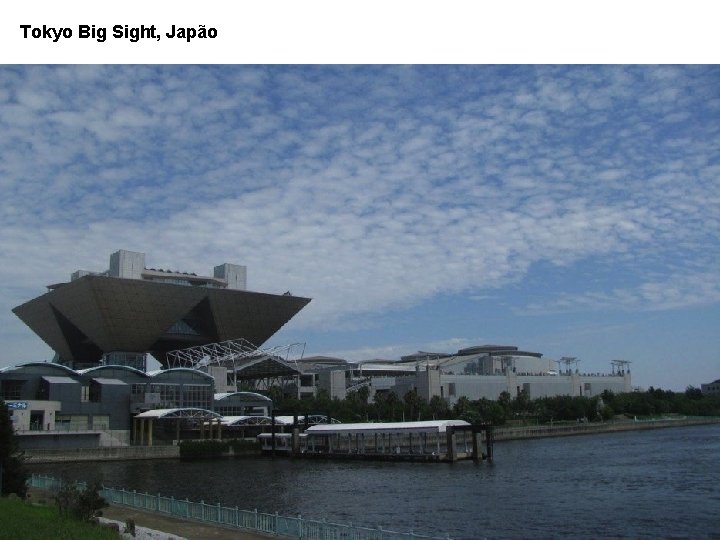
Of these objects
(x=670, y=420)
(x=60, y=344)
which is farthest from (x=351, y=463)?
(x=670, y=420)

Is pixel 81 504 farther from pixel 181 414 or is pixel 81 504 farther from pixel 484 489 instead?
pixel 181 414

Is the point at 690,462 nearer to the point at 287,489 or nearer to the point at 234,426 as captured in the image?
the point at 287,489

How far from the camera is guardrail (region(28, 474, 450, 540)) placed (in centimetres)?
2505

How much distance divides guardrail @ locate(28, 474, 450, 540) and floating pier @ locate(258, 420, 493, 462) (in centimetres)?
4304

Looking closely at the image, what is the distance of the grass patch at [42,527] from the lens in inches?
924

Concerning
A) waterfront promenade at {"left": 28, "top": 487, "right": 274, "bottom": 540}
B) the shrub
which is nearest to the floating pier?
waterfront promenade at {"left": 28, "top": 487, "right": 274, "bottom": 540}

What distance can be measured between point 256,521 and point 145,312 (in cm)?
10397

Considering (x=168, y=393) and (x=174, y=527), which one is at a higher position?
(x=168, y=393)

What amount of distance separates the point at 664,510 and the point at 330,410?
8439cm

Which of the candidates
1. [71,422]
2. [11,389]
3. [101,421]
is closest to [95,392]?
[101,421]

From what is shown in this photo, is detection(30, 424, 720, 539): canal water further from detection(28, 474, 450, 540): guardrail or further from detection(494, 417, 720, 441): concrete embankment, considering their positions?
detection(494, 417, 720, 441): concrete embankment

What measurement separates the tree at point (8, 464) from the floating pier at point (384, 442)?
47.2 meters

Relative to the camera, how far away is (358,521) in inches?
1628

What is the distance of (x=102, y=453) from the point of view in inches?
3312
